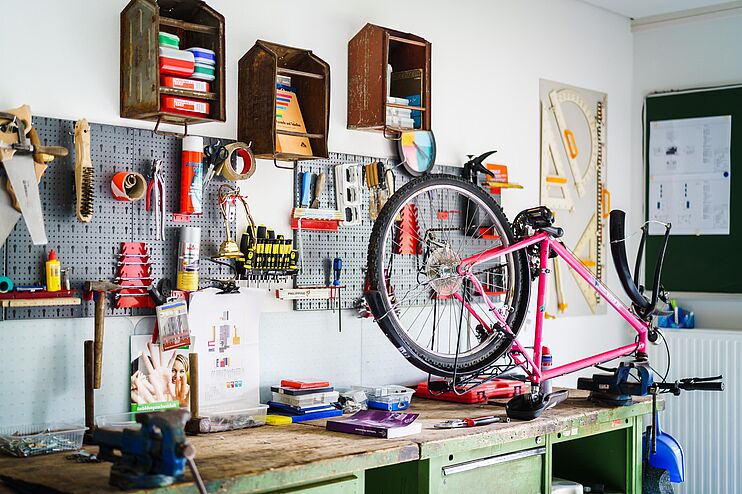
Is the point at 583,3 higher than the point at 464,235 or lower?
higher

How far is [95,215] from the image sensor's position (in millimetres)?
2918

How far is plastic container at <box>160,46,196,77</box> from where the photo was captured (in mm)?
2887

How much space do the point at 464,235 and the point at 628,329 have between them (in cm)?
166

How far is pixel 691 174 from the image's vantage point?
500 cm

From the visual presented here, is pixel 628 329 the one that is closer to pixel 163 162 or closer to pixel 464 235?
pixel 464 235

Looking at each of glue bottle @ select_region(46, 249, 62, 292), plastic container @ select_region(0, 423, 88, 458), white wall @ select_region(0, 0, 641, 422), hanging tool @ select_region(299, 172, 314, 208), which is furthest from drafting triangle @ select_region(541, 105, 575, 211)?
plastic container @ select_region(0, 423, 88, 458)

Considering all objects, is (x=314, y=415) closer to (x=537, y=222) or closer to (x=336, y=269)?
(x=336, y=269)

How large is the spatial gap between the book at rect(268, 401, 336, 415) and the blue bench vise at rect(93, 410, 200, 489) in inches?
40.5

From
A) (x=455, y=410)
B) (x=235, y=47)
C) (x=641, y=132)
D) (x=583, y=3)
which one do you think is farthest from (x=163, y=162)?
(x=641, y=132)

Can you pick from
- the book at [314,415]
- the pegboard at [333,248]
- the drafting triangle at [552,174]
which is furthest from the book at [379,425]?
the drafting triangle at [552,174]

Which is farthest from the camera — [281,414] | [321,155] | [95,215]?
[321,155]

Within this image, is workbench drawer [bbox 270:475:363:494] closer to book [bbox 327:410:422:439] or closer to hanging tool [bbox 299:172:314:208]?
book [bbox 327:410:422:439]

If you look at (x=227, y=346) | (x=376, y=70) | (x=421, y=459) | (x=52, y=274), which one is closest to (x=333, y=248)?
(x=227, y=346)

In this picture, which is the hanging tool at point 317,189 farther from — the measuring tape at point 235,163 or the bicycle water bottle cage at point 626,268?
the bicycle water bottle cage at point 626,268
